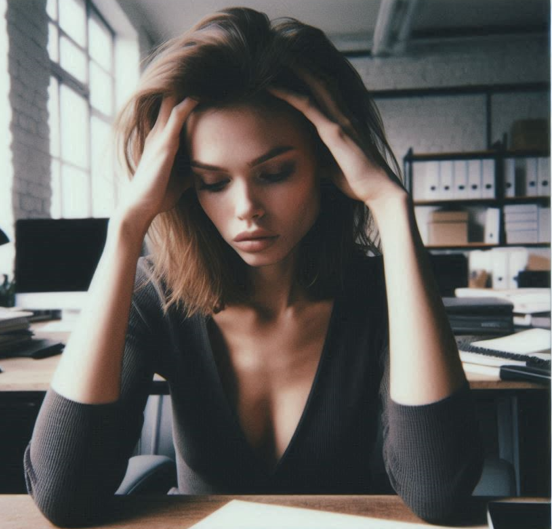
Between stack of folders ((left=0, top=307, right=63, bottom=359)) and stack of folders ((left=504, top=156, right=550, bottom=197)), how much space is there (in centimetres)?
418

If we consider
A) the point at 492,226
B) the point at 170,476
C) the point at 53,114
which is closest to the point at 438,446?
the point at 170,476

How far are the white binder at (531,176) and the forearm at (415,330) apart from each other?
14.4 ft

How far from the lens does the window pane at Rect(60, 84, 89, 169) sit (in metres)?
3.66

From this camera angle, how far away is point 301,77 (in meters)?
0.83

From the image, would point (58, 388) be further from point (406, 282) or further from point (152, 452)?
point (152, 452)

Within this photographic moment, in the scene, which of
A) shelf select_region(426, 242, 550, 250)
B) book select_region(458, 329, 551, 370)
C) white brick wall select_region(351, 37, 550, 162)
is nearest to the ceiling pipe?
white brick wall select_region(351, 37, 550, 162)

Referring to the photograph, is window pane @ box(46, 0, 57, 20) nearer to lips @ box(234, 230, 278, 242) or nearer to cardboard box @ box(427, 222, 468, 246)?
lips @ box(234, 230, 278, 242)

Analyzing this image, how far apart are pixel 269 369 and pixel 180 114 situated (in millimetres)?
460

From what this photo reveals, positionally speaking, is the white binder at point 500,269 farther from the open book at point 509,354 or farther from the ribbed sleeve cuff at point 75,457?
the ribbed sleeve cuff at point 75,457

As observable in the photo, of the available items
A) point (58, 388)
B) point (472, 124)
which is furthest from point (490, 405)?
point (472, 124)

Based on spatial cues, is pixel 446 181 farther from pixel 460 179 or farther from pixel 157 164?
pixel 157 164

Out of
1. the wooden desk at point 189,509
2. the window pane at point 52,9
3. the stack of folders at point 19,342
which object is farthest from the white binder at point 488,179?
the wooden desk at point 189,509

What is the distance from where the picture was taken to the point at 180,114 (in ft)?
2.62

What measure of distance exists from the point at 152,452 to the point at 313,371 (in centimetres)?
66
